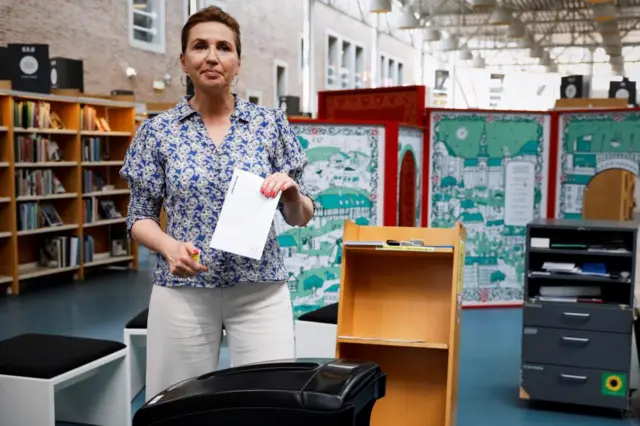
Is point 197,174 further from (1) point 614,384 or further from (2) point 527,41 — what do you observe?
(2) point 527,41

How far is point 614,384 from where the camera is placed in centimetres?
431

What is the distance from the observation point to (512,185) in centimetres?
718

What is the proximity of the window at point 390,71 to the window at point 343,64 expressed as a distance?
2.14m

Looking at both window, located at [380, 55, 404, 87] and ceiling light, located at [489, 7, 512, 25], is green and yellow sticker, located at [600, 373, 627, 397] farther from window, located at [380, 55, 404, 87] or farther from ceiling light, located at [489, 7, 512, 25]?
window, located at [380, 55, 404, 87]

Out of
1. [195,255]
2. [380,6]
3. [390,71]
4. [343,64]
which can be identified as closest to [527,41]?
[390,71]

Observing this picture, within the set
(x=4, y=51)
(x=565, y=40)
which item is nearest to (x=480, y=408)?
(x=4, y=51)

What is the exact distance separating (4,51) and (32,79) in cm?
57

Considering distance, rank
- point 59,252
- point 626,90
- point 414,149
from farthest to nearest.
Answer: point 626,90
point 59,252
point 414,149

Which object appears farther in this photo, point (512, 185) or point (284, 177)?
point (512, 185)

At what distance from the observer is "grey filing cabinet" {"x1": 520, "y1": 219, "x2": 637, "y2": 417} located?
4328 millimetres

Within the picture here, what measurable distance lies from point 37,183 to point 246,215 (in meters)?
7.02

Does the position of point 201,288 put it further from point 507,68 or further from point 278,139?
point 507,68

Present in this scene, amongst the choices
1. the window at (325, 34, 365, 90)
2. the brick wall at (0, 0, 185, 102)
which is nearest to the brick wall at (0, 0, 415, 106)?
the brick wall at (0, 0, 185, 102)

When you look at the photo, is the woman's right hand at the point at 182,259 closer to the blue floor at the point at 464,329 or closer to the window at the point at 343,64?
the blue floor at the point at 464,329
